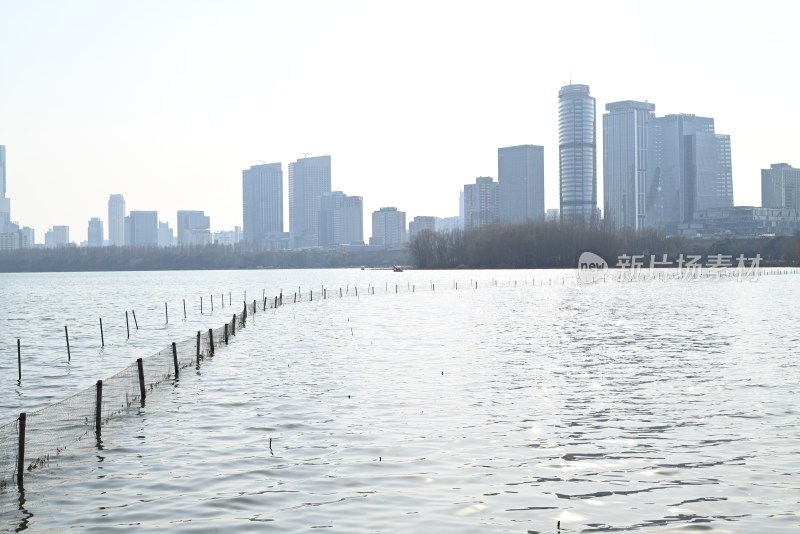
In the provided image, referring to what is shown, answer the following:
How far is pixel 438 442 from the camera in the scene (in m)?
22.5

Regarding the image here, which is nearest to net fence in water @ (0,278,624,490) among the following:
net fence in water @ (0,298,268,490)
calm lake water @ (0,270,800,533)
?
net fence in water @ (0,298,268,490)

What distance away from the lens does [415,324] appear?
2608 inches

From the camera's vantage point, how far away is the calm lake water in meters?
16.6

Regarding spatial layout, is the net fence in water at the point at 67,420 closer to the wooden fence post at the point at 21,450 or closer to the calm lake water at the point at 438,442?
the wooden fence post at the point at 21,450

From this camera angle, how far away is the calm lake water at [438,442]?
54.3 ft

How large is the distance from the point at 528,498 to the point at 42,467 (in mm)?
11095

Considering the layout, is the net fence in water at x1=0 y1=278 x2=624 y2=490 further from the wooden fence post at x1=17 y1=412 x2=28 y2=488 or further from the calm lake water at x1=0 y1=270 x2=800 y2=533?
the calm lake water at x1=0 y1=270 x2=800 y2=533

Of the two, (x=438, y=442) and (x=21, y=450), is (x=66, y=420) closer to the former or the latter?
(x=21, y=450)

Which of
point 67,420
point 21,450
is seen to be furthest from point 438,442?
point 67,420

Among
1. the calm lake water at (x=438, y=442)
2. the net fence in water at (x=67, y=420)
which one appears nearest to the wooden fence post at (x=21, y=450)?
the net fence in water at (x=67, y=420)

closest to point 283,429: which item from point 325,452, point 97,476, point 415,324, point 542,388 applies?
point 325,452

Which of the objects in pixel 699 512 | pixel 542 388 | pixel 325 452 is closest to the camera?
pixel 699 512

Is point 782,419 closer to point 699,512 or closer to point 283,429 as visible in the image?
point 699,512

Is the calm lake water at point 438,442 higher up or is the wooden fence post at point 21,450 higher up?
the wooden fence post at point 21,450
